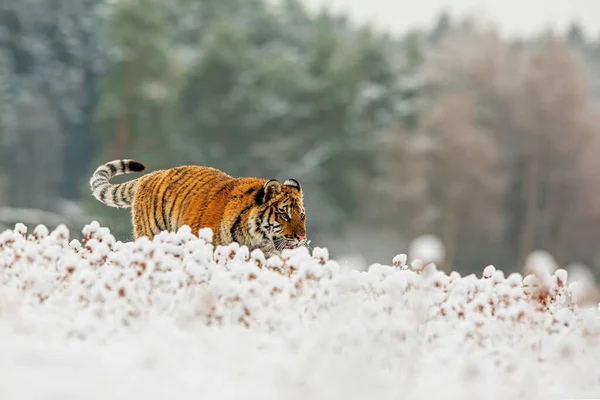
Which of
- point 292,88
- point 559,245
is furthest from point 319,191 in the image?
point 559,245

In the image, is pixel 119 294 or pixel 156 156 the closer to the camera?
pixel 119 294

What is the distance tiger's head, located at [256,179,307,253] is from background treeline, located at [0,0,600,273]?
36868 mm

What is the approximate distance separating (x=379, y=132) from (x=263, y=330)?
4683cm

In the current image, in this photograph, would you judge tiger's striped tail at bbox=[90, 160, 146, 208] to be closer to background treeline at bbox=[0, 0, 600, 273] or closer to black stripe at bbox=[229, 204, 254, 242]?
black stripe at bbox=[229, 204, 254, 242]

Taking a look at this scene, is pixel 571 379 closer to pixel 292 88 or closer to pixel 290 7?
pixel 292 88

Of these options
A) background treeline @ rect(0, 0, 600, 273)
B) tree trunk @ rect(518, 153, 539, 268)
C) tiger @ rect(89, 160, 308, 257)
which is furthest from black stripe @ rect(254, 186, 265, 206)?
tree trunk @ rect(518, 153, 539, 268)

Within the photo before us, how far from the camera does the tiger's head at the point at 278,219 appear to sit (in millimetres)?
8508

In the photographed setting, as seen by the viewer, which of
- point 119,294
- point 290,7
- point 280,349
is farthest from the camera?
point 290,7

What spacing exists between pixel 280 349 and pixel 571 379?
73.1 inches

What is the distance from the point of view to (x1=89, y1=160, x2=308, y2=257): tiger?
8547mm

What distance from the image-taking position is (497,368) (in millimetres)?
5953

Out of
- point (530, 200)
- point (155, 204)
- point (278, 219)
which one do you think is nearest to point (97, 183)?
point (155, 204)

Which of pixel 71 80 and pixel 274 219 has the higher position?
pixel 71 80

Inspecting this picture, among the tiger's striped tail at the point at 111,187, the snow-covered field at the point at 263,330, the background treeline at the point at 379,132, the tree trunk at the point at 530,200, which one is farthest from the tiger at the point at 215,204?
the tree trunk at the point at 530,200
